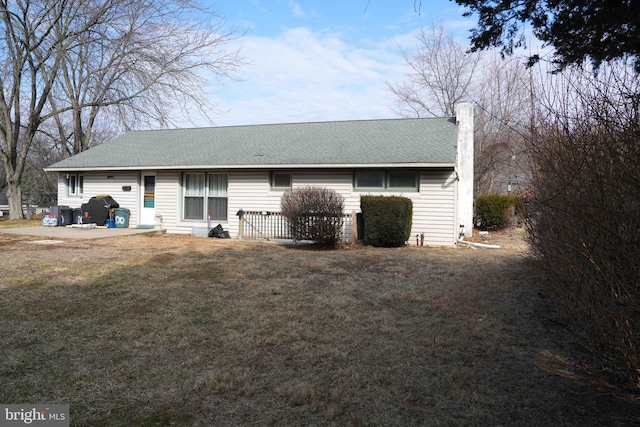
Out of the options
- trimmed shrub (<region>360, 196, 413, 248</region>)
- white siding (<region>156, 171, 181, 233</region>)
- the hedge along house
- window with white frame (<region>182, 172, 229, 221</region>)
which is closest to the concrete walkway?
white siding (<region>156, 171, 181, 233</region>)

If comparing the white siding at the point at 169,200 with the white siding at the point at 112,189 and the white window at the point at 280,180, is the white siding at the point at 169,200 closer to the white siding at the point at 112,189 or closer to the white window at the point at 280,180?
the white siding at the point at 112,189

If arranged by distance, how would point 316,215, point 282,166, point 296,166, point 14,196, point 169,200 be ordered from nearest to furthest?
point 316,215
point 296,166
point 282,166
point 169,200
point 14,196

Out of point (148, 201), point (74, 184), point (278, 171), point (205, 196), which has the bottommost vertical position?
point (148, 201)

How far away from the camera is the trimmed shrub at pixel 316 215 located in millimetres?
10883

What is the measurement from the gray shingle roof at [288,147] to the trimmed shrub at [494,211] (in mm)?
4425

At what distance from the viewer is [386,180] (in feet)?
41.8


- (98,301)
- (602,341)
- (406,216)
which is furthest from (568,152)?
(406,216)

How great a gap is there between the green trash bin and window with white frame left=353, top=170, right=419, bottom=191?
841 centimetres

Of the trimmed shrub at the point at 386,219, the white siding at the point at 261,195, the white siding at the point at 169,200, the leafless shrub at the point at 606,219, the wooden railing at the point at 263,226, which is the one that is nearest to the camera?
the leafless shrub at the point at 606,219

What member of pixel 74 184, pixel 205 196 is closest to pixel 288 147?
pixel 205 196

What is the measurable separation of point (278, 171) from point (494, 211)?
949cm

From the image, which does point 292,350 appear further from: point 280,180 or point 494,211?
point 494,211

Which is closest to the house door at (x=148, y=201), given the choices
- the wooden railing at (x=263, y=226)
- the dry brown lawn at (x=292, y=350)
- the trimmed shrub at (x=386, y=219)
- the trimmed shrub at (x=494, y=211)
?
the wooden railing at (x=263, y=226)

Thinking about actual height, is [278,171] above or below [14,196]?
above
